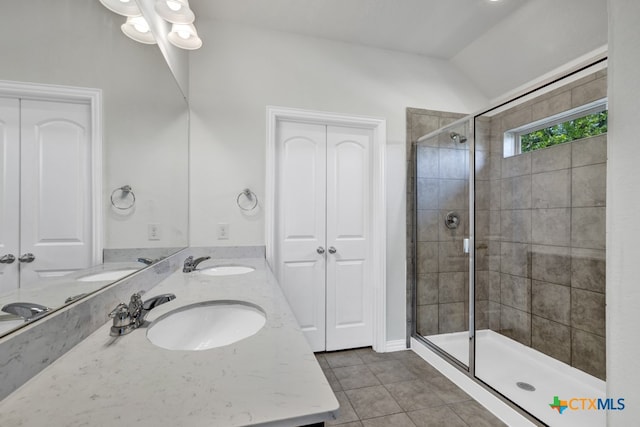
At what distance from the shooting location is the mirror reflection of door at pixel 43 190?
0.53 meters

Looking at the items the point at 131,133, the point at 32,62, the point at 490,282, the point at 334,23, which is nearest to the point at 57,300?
the point at 32,62

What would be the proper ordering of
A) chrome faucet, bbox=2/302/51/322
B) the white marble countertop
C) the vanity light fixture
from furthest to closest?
the vanity light fixture, chrome faucet, bbox=2/302/51/322, the white marble countertop

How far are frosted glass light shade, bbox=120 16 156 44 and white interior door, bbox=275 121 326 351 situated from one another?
117 cm

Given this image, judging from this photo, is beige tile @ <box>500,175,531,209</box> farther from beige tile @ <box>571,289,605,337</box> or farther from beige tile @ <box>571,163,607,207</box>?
beige tile @ <box>571,289,605,337</box>

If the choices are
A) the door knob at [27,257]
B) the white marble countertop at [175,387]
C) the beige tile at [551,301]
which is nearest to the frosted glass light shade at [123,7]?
the door knob at [27,257]

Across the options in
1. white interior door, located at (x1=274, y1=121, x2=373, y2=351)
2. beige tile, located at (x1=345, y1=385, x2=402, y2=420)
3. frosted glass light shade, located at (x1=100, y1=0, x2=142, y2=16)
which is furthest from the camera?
white interior door, located at (x1=274, y1=121, x2=373, y2=351)

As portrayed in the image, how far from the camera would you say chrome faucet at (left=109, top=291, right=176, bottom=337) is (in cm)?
76

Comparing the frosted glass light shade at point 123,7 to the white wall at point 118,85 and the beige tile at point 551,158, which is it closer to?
the white wall at point 118,85

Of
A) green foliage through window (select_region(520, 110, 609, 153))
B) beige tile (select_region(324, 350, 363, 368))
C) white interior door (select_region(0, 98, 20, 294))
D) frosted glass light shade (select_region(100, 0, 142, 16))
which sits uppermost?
frosted glass light shade (select_region(100, 0, 142, 16))

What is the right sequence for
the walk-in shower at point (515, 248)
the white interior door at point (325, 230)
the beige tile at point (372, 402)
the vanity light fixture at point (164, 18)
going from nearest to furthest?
1. the vanity light fixture at point (164, 18)
2. the beige tile at point (372, 402)
3. the walk-in shower at point (515, 248)
4. the white interior door at point (325, 230)

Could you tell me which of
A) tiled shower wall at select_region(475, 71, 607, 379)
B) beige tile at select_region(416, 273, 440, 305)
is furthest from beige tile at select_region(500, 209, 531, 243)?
beige tile at select_region(416, 273, 440, 305)

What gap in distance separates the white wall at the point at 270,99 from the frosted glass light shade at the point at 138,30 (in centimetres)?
85

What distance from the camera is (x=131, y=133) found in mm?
1096

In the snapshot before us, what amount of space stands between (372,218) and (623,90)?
1.75 metres
